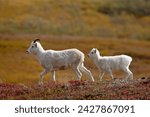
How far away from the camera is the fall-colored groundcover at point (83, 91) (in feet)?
78.9

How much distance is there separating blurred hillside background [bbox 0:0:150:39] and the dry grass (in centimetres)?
2603

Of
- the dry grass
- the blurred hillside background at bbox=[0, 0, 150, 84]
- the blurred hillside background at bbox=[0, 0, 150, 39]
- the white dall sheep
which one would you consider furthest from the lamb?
the blurred hillside background at bbox=[0, 0, 150, 39]

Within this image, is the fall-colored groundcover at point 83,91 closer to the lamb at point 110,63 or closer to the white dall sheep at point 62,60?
the white dall sheep at point 62,60

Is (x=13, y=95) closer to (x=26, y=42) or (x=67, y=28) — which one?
(x=26, y=42)

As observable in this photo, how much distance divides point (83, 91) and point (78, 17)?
10933 cm

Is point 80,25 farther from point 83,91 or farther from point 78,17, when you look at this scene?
point 83,91

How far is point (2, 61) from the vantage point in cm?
6712

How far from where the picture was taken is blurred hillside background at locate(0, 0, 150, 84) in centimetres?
8456

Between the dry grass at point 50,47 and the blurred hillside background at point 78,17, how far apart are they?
26027mm

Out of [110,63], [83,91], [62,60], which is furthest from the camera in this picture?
[110,63]

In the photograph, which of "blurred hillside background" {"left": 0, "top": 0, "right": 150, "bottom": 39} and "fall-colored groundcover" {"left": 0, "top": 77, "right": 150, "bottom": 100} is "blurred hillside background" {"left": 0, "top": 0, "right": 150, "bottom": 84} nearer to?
"blurred hillside background" {"left": 0, "top": 0, "right": 150, "bottom": 39}

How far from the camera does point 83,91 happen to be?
25.3 meters

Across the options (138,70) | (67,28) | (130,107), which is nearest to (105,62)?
(130,107)

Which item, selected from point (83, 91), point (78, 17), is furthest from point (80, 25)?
point (83, 91)
